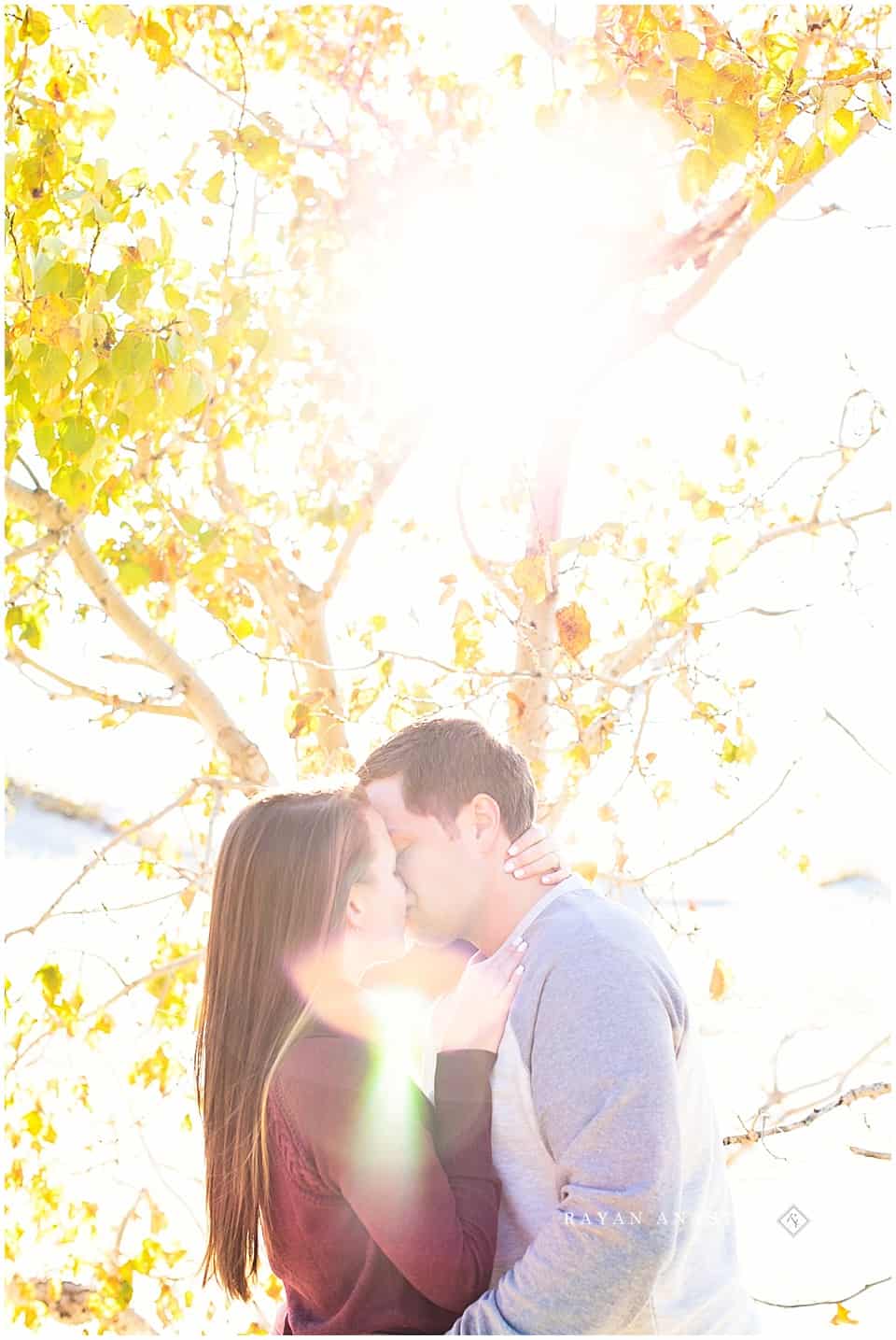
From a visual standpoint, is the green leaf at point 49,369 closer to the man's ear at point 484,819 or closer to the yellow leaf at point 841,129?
the man's ear at point 484,819

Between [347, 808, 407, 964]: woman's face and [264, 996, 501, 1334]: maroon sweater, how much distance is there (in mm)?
179

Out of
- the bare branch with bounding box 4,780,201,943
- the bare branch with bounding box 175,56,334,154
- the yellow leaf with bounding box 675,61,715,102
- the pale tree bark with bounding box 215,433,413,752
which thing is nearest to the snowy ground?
the bare branch with bounding box 4,780,201,943

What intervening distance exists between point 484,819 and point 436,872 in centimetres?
12

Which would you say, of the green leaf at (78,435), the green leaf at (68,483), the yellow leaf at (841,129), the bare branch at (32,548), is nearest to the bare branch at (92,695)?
the bare branch at (32,548)

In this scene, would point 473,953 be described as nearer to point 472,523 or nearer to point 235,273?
point 472,523

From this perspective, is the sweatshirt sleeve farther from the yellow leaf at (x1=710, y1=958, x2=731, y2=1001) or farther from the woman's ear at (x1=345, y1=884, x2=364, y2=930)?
the yellow leaf at (x1=710, y1=958, x2=731, y2=1001)

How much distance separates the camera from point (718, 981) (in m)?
3.40

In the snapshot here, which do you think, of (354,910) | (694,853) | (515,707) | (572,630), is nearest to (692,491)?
(572,630)

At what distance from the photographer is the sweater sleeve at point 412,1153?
1.55 meters

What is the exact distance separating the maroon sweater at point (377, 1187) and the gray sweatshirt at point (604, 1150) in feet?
0.15

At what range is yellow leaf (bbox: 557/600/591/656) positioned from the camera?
307 centimetres

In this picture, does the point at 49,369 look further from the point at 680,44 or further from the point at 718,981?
the point at 718,981

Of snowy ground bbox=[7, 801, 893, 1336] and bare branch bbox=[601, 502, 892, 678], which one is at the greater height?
bare branch bbox=[601, 502, 892, 678]

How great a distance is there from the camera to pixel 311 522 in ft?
12.6
